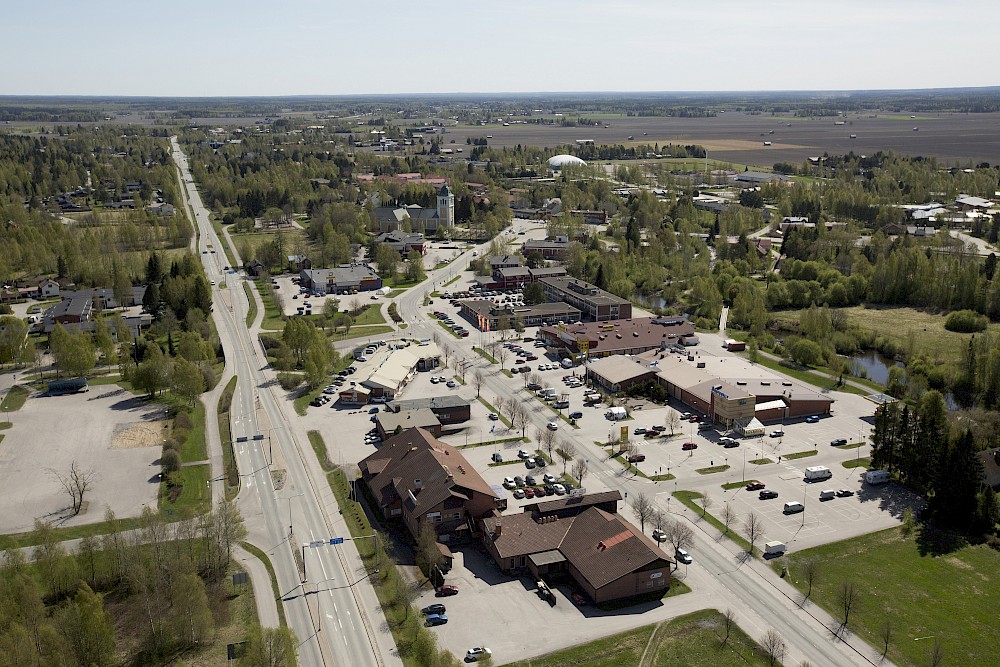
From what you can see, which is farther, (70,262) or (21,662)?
(70,262)

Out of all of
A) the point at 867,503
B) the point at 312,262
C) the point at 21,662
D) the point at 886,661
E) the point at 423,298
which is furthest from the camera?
the point at 312,262

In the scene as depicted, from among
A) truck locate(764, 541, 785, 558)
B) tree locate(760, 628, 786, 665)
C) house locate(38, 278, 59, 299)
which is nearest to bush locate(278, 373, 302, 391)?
truck locate(764, 541, 785, 558)

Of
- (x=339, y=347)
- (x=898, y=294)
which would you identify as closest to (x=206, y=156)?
(x=339, y=347)

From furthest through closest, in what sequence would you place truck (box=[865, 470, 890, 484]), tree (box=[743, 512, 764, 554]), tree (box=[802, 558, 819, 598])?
truck (box=[865, 470, 890, 484]) < tree (box=[743, 512, 764, 554]) < tree (box=[802, 558, 819, 598])

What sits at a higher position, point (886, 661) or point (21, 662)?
point (21, 662)

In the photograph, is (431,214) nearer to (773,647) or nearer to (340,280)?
(340,280)

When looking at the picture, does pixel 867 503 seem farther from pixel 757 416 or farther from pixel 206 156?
pixel 206 156

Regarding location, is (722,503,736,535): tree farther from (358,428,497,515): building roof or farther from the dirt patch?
the dirt patch

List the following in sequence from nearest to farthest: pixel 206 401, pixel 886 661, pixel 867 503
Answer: pixel 886 661
pixel 867 503
pixel 206 401
